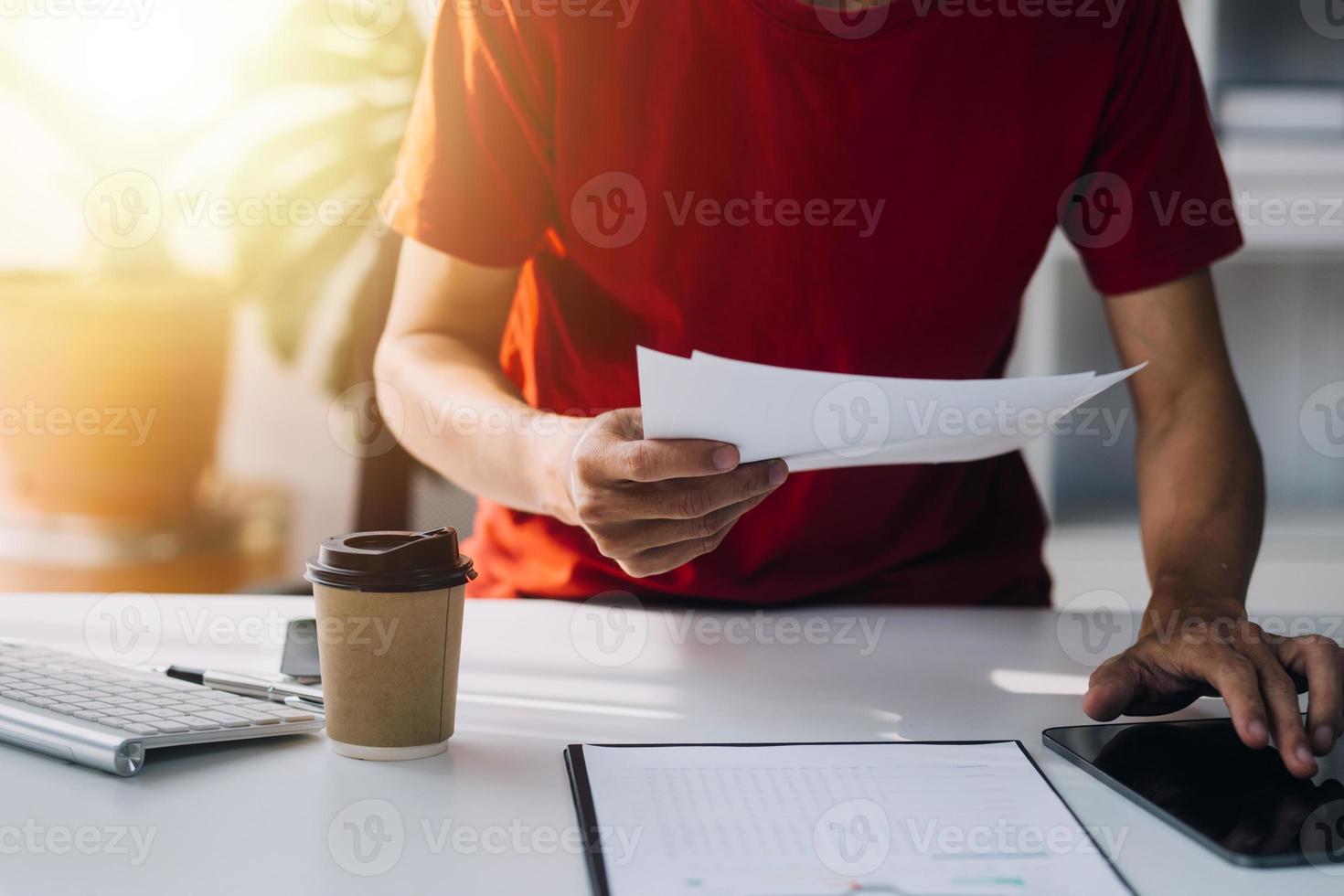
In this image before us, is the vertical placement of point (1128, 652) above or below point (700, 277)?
below

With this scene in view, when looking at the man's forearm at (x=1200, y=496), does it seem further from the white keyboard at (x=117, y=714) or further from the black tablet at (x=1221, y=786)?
the white keyboard at (x=117, y=714)

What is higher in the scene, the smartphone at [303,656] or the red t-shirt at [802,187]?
the red t-shirt at [802,187]

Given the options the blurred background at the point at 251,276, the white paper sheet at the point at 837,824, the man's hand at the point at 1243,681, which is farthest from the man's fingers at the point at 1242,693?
the blurred background at the point at 251,276

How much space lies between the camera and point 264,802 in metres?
0.59

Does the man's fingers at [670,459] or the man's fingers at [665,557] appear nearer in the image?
the man's fingers at [670,459]

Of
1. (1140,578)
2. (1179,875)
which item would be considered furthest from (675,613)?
(1140,578)

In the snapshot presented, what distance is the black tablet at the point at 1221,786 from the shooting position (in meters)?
0.55

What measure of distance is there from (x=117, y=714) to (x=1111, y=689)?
1.87 ft

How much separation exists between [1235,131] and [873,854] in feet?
5.72

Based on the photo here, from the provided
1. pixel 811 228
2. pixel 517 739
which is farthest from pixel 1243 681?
pixel 811 228

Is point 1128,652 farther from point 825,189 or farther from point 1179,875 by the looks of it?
point 825,189

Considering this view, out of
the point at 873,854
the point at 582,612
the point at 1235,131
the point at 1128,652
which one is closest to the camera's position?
the point at 873,854

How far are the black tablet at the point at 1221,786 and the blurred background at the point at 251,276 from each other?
4.37 ft

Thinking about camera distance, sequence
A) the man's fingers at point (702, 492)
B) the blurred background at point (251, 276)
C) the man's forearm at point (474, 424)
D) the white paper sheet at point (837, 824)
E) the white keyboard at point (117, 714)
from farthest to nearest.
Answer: the blurred background at point (251, 276), the man's forearm at point (474, 424), the man's fingers at point (702, 492), the white keyboard at point (117, 714), the white paper sheet at point (837, 824)
